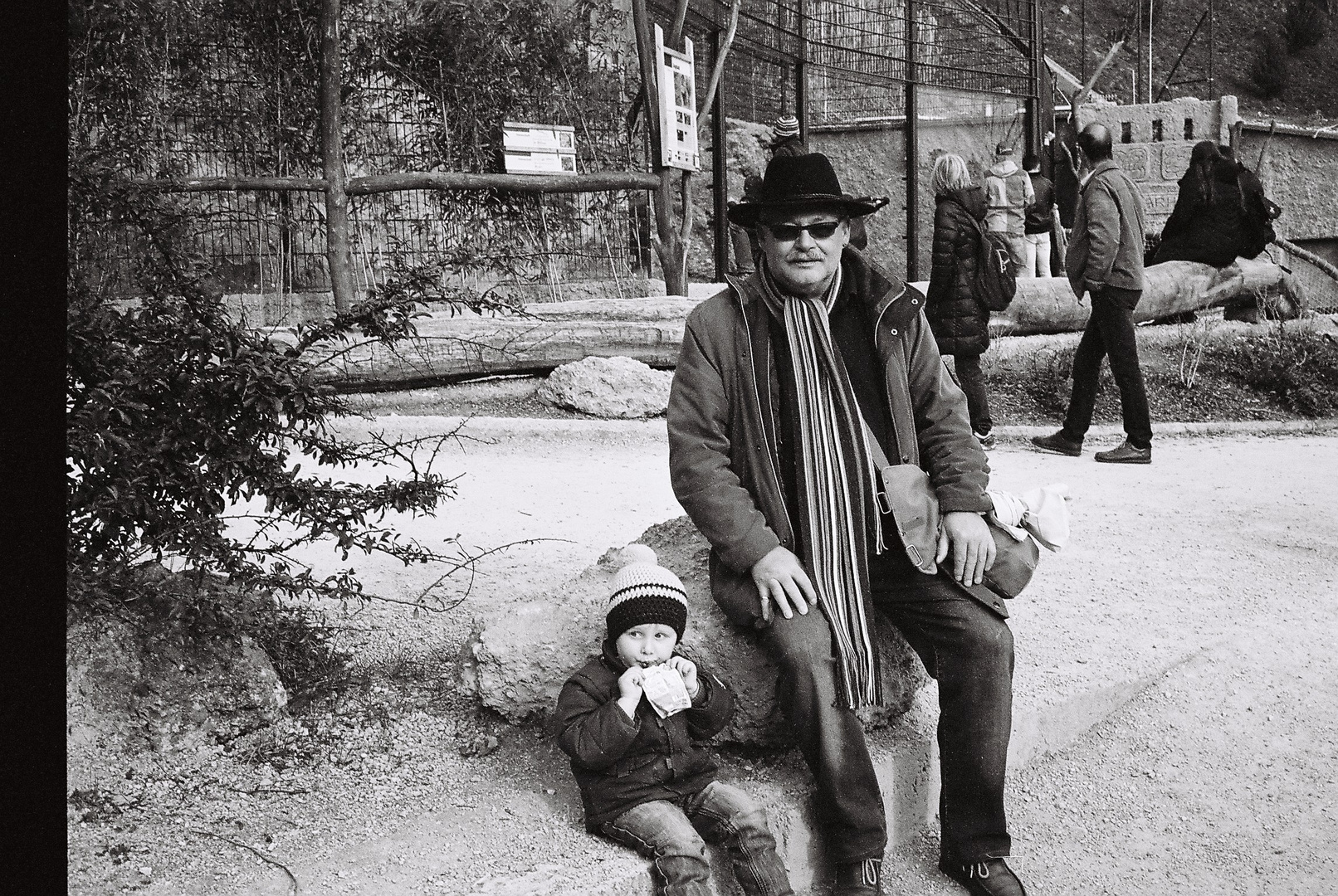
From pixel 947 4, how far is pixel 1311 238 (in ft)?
18.4

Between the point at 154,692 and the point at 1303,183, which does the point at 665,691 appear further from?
the point at 1303,183

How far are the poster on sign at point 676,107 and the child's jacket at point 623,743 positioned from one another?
6904 millimetres

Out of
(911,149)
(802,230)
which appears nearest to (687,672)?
(802,230)

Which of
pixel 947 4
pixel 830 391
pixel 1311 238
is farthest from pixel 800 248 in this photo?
pixel 1311 238

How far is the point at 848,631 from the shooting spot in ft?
10.0

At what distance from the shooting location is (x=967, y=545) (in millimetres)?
3121

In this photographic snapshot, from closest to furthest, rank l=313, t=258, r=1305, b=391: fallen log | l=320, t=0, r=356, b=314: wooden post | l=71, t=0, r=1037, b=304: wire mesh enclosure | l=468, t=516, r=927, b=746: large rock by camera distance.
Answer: l=468, t=516, r=927, b=746: large rock < l=313, t=258, r=1305, b=391: fallen log < l=320, t=0, r=356, b=314: wooden post < l=71, t=0, r=1037, b=304: wire mesh enclosure

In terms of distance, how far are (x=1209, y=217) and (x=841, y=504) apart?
9.38 metres

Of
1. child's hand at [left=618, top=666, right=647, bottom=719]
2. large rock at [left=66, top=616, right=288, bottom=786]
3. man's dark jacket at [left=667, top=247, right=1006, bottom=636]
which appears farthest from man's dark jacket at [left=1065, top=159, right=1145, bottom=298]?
large rock at [left=66, top=616, right=288, bottom=786]

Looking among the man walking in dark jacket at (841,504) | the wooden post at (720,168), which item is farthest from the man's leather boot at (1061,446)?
the man walking in dark jacket at (841,504)

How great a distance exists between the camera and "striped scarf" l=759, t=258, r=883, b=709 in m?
3.04

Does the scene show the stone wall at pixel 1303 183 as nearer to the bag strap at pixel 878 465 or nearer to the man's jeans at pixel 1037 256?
the man's jeans at pixel 1037 256

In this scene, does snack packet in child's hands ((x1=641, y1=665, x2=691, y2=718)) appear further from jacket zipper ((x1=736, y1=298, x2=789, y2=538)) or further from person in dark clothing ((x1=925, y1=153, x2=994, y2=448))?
person in dark clothing ((x1=925, y1=153, x2=994, y2=448))

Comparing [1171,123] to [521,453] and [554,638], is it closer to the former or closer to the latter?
[521,453]
